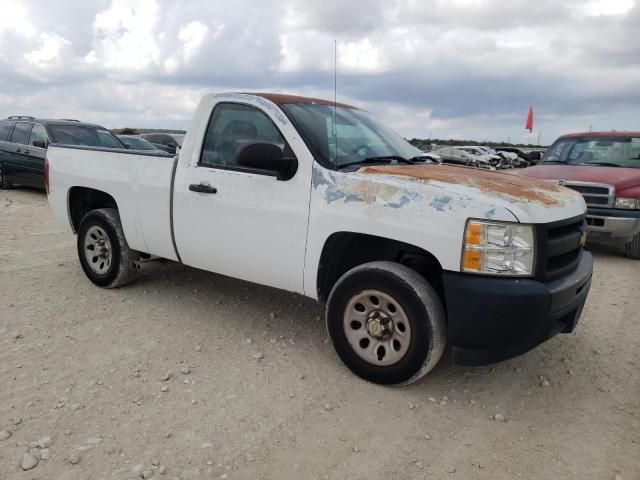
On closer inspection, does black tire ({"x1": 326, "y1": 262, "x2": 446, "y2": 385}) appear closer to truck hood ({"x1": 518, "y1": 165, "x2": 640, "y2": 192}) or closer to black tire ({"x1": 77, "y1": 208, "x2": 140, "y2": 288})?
black tire ({"x1": 77, "y1": 208, "x2": 140, "y2": 288})

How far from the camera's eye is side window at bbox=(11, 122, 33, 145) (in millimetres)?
11373

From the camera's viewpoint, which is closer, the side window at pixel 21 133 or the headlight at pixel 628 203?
the headlight at pixel 628 203

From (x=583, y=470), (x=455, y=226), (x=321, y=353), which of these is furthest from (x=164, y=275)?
(x=583, y=470)

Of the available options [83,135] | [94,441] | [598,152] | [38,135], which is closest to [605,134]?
[598,152]

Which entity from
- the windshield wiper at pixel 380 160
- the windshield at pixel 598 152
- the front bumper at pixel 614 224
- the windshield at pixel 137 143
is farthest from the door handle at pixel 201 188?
the windshield at pixel 137 143

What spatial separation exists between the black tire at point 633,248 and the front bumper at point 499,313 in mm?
5024

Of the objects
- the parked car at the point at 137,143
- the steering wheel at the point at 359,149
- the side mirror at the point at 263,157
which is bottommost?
the side mirror at the point at 263,157

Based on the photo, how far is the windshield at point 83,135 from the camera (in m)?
10.8

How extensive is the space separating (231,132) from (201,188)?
494 mm

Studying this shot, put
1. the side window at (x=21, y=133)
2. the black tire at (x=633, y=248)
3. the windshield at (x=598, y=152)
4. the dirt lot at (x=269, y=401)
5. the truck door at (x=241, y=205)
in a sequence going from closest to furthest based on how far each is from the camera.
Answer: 1. the dirt lot at (x=269, y=401)
2. the truck door at (x=241, y=205)
3. the black tire at (x=633, y=248)
4. the windshield at (x=598, y=152)
5. the side window at (x=21, y=133)

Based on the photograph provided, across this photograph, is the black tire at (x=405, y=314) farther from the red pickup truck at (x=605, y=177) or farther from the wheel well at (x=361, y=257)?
the red pickup truck at (x=605, y=177)

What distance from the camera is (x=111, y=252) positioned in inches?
203

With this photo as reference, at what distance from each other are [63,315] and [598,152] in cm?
780

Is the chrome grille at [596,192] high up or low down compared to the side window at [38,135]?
down
